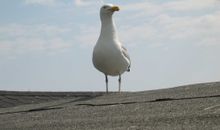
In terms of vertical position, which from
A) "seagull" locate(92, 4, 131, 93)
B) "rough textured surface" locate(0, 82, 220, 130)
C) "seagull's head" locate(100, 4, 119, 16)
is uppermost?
"seagull's head" locate(100, 4, 119, 16)

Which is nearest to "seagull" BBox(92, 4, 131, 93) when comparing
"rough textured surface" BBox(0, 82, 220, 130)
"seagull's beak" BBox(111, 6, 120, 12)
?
"seagull's beak" BBox(111, 6, 120, 12)

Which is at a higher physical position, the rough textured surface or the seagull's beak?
the seagull's beak

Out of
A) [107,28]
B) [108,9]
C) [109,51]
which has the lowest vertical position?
[109,51]

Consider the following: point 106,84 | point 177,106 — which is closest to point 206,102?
point 177,106

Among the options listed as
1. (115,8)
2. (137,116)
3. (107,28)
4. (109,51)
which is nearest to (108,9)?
(115,8)

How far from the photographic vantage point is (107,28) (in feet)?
37.8

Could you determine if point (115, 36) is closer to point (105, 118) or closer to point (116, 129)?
point (105, 118)

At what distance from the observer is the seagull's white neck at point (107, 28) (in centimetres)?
1127

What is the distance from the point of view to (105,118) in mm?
5410

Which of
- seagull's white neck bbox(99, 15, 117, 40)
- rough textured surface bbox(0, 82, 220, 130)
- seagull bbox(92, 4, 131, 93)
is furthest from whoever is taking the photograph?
seagull's white neck bbox(99, 15, 117, 40)

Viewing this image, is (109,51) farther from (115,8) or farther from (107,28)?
(115,8)

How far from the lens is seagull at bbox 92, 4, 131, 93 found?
1079 cm

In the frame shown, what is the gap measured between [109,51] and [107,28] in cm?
89

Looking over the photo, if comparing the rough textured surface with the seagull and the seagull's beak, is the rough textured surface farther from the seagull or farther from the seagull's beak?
the seagull's beak
